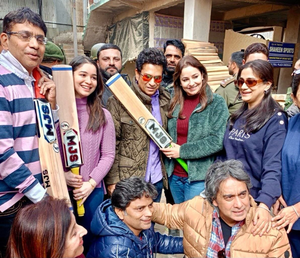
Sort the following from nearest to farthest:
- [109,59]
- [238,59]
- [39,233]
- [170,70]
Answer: [39,233]
[109,59]
[170,70]
[238,59]

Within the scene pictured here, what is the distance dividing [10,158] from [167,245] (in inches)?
52.4

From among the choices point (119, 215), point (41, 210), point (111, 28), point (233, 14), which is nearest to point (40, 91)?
point (41, 210)

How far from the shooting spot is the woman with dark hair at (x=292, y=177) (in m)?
1.65

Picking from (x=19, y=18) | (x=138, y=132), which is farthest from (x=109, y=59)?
(x=19, y=18)

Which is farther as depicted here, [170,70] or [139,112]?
[170,70]

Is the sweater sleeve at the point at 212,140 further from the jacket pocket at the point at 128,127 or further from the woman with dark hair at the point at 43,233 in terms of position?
the woman with dark hair at the point at 43,233

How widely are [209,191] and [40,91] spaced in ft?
4.25

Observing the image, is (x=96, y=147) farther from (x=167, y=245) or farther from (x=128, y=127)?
(x=167, y=245)

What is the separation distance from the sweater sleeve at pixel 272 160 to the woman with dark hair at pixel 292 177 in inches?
1.7

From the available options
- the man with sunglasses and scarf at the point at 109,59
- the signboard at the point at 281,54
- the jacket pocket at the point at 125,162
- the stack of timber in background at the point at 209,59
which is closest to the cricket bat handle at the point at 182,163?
the jacket pocket at the point at 125,162

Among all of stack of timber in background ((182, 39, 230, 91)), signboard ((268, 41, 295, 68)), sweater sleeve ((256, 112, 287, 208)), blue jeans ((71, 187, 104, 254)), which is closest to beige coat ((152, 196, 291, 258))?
sweater sleeve ((256, 112, 287, 208))

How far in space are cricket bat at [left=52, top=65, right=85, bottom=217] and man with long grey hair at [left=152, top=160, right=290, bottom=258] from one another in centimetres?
93

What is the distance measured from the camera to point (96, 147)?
206 cm

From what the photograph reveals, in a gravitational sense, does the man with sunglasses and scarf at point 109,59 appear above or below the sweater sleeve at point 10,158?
above
